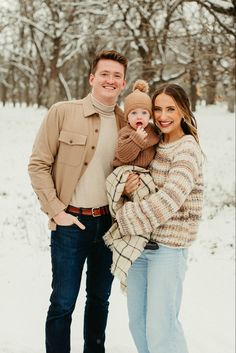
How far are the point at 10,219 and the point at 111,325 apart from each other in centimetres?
302

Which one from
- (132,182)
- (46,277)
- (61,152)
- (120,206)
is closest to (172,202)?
(132,182)

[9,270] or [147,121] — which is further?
[9,270]

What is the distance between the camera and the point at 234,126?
18047 mm

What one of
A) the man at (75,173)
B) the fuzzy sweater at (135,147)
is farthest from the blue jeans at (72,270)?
the fuzzy sweater at (135,147)

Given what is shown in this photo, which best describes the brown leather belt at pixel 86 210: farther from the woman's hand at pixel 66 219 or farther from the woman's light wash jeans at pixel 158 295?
the woman's light wash jeans at pixel 158 295

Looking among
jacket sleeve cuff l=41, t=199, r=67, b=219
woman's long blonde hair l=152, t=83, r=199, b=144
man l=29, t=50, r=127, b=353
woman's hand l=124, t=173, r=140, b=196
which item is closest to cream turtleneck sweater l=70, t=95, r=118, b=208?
man l=29, t=50, r=127, b=353

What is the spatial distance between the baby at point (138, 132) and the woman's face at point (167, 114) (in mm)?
63

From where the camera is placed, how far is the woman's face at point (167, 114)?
8.87 ft

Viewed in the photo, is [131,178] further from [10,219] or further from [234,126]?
[234,126]

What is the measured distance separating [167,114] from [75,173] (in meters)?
0.68

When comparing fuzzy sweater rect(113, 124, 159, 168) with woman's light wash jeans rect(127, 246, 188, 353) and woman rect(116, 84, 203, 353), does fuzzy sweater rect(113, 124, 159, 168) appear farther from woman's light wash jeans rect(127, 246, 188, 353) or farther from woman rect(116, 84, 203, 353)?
woman's light wash jeans rect(127, 246, 188, 353)

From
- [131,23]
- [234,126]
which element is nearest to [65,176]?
[131,23]

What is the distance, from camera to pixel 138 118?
2.76 meters

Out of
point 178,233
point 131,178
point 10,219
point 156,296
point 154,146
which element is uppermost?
point 154,146
